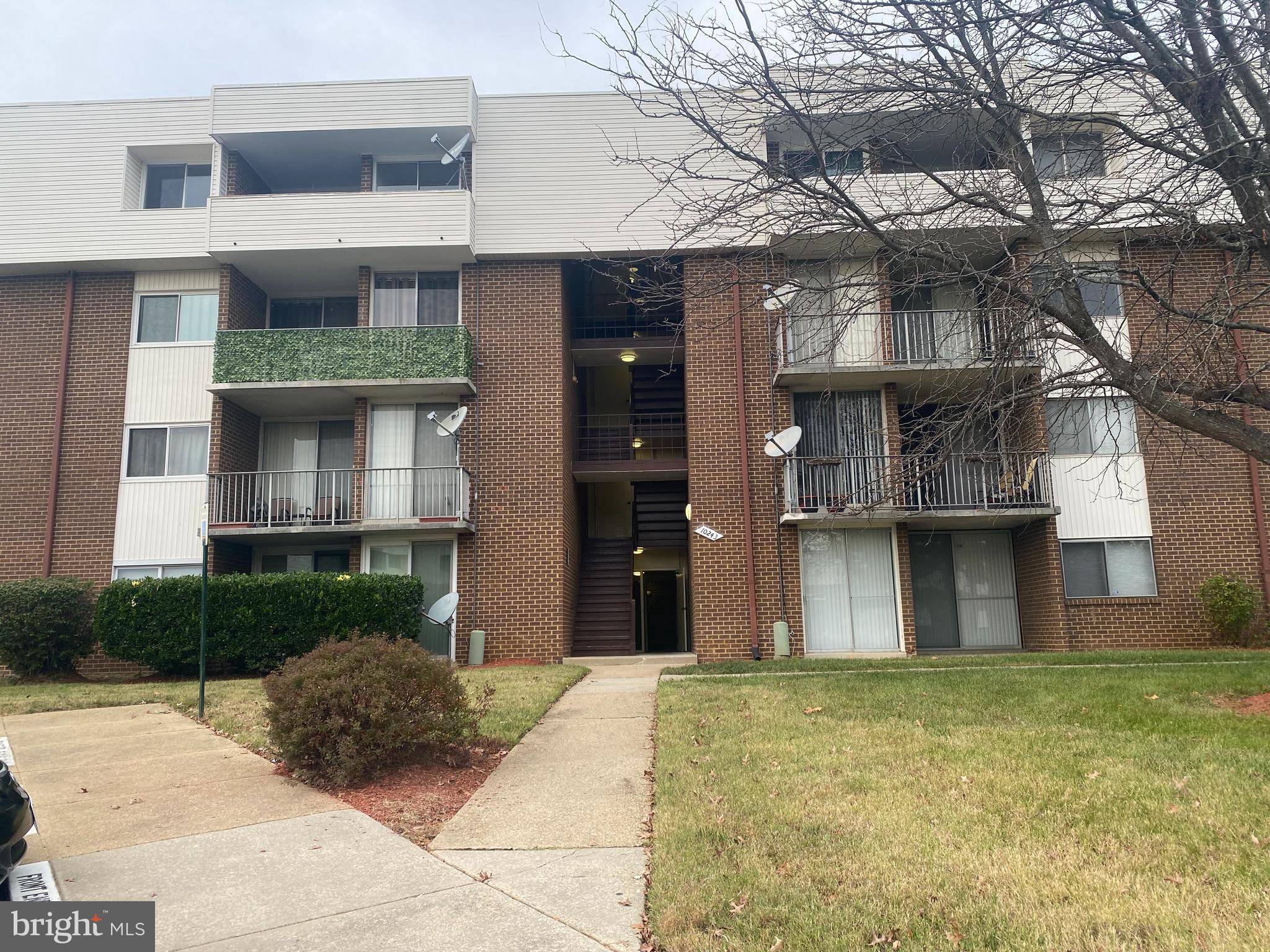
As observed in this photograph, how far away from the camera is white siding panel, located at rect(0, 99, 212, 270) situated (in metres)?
16.9

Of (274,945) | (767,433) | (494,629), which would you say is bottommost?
(274,945)

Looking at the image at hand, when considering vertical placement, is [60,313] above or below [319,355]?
above

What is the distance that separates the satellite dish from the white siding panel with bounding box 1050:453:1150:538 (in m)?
10.8

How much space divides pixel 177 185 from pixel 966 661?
1742cm

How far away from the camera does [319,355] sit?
16359mm

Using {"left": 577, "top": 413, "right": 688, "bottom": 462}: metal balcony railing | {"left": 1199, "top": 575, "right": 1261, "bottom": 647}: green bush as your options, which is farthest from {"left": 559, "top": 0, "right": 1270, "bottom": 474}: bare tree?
{"left": 577, "top": 413, "right": 688, "bottom": 462}: metal balcony railing

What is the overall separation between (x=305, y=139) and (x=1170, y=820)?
1764cm

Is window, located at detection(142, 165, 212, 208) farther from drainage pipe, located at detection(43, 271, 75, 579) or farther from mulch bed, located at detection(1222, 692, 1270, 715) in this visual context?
mulch bed, located at detection(1222, 692, 1270, 715)

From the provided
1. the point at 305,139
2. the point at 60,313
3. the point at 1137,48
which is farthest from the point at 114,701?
the point at 1137,48

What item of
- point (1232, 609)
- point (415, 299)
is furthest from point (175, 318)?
point (1232, 609)

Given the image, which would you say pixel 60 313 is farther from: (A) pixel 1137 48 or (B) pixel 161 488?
(A) pixel 1137 48

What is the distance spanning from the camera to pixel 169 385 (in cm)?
1716

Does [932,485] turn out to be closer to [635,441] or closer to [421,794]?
[635,441]

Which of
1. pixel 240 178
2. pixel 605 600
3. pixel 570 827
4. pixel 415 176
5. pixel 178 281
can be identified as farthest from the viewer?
pixel 605 600
